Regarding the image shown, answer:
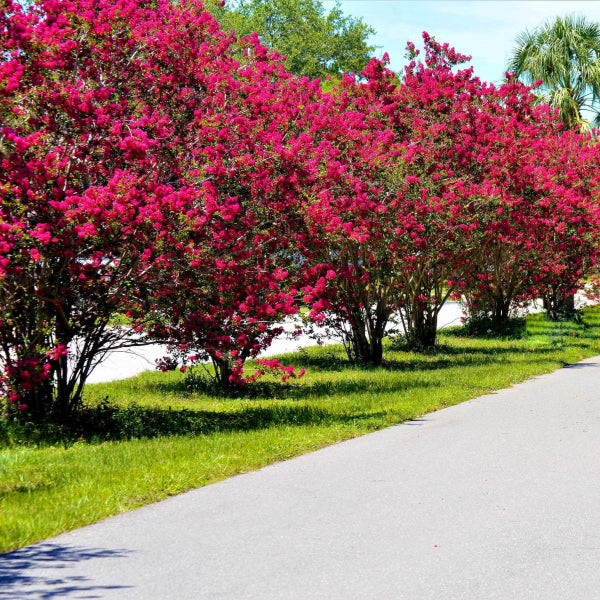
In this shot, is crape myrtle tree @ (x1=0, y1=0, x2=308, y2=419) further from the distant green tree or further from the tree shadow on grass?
the distant green tree

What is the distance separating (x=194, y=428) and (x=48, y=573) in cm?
449

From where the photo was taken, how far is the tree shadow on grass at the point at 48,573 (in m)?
4.21

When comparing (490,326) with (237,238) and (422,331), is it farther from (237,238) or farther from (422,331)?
(237,238)

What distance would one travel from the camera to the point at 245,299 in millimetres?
9188

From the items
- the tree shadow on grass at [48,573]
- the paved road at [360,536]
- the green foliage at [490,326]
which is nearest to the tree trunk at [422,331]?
the green foliage at [490,326]

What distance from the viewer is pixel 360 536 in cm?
516

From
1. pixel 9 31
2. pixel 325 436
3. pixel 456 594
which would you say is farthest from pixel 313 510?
pixel 9 31

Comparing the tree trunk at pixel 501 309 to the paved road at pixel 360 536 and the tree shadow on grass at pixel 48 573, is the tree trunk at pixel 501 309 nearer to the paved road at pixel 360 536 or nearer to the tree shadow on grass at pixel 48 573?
the paved road at pixel 360 536

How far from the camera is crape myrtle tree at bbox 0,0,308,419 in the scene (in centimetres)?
751

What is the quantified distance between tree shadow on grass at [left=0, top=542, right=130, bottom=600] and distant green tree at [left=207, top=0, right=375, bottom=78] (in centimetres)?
5030

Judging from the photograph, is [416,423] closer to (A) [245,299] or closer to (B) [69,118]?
(A) [245,299]

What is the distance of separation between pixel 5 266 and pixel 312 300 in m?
4.08

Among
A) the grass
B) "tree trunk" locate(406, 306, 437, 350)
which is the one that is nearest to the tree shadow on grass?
the grass

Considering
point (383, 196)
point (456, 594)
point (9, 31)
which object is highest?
point (9, 31)
